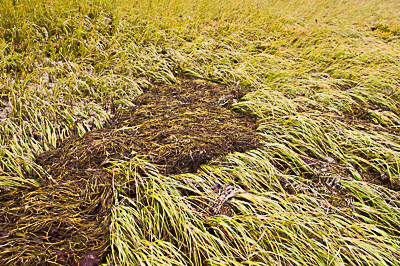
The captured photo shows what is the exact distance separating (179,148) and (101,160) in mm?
628

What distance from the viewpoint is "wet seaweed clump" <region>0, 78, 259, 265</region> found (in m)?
1.49

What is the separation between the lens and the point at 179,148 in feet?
6.97

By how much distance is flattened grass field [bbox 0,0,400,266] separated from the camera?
1569mm

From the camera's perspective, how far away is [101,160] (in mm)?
2025

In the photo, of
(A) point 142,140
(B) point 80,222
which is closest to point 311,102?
(A) point 142,140

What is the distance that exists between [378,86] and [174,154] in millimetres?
2939

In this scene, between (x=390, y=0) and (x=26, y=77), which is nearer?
(x=26, y=77)

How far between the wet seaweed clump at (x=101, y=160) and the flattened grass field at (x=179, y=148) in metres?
0.01

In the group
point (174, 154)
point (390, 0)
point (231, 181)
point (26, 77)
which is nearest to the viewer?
point (231, 181)

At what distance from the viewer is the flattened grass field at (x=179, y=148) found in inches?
61.8

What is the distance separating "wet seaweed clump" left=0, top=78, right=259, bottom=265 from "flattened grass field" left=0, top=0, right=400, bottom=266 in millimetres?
11

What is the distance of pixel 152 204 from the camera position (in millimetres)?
1690

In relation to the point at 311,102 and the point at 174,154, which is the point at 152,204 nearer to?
the point at 174,154

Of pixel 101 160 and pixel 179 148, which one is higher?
pixel 179 148
